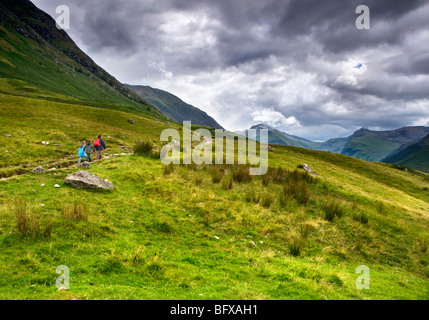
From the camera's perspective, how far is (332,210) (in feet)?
→ 46.6

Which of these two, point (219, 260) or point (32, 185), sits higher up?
point (32, 185)

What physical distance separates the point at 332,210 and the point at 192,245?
10.2m

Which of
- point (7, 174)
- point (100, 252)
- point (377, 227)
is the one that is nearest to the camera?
point (100, 252)

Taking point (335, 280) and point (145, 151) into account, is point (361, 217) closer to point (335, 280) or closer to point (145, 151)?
point (335, 280)

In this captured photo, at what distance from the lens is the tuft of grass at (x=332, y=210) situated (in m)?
13.8

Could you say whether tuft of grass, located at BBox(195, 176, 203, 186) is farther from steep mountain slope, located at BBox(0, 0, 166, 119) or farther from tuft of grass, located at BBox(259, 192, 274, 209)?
steep mountain slope, located at BBox(0, 0, 166, 119)

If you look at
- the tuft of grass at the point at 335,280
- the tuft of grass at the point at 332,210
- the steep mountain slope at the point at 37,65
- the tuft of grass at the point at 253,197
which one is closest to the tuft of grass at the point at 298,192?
the tuft of grass at the point at 332,210

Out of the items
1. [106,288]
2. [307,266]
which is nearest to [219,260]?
[307,266]

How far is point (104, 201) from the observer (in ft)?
38.5

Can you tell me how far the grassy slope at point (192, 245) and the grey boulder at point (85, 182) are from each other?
79 cm
